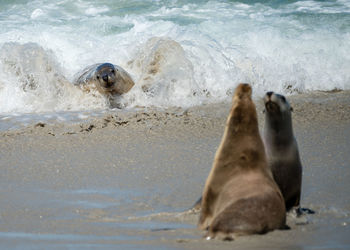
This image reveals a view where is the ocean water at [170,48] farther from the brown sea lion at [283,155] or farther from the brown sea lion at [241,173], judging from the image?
the brown sea lion at [241,173]

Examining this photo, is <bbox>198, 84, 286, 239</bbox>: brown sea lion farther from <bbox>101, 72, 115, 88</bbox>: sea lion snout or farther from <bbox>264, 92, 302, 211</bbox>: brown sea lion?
<bbox>101, 72, 115, 88</bbox>: sea lion snout

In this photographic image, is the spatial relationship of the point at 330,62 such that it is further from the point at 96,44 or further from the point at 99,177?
the point at 99,177

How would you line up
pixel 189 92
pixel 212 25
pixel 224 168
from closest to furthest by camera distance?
pixel 224 168, pixel 189 92, pixel 212 25

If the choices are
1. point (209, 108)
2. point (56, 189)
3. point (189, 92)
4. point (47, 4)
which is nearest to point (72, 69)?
point (189, 92)

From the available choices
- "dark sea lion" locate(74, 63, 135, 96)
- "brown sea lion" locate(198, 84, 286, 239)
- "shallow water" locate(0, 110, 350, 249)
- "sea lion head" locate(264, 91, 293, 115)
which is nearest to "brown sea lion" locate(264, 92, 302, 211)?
"sea lion head" locate(264, 91, 293, 115)

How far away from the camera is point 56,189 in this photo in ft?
15.1

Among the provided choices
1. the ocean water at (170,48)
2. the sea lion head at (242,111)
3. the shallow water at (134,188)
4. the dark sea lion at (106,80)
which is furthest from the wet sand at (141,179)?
the dark sea lion at (106,80)

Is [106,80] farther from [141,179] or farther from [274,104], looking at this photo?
[274,104]

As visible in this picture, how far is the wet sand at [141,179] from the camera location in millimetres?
3314

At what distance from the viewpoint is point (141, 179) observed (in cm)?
486

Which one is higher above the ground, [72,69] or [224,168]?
[224,168]

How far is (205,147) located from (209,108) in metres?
1.76

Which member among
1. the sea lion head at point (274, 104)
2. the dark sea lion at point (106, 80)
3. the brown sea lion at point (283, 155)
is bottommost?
the dark sea lion at point (106, 80)

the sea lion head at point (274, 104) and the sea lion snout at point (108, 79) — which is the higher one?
the sea lion head at point (274, 104)
